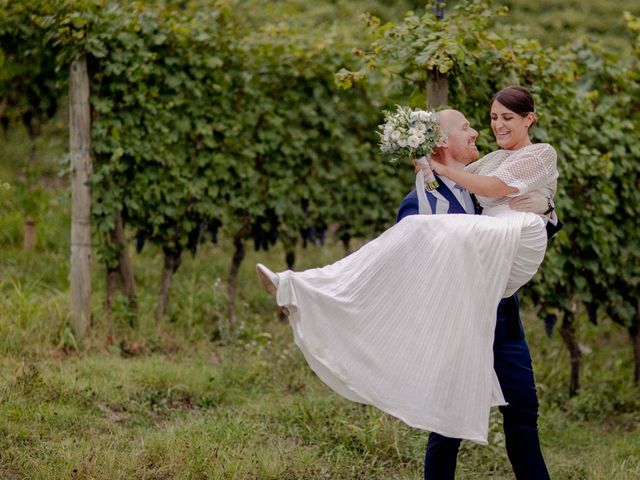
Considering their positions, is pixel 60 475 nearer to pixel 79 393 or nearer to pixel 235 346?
pixel 79 393

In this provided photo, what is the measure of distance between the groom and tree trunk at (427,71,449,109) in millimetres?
1183

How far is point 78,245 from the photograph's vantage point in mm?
6004

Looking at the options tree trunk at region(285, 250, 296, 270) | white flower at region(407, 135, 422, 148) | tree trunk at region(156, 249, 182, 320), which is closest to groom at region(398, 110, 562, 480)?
white flower at region(407, 135, 422, 148)

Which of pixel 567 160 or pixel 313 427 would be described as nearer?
pixel 313 427

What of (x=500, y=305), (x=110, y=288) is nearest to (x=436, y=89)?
(x=500, y=305)

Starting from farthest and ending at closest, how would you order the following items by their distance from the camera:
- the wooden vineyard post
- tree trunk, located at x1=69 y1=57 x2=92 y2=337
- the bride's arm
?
tree trunk, located at x1=69 y1=57 x2=92 y2=337 → the wooden vineyard post → the bride's arm

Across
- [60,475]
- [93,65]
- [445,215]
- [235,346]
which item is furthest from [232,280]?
[445,215]

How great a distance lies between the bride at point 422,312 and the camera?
11.1ft

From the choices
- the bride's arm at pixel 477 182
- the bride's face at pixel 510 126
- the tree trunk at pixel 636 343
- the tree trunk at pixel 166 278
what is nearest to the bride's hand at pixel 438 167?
the bride's arm at pixel 477 182

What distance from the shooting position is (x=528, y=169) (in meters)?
3.55

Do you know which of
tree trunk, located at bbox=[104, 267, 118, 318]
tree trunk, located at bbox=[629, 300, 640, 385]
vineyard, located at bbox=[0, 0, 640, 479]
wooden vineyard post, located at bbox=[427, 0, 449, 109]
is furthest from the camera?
tree trunk, located at bbox=[629, 300, 640, 385]

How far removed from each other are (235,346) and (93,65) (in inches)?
85.5

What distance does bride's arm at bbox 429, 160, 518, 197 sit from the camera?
137 inches

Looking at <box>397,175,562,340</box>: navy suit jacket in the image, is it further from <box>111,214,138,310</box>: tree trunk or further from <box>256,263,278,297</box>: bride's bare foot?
<box>111,214,138,310</box>: tree trunk
